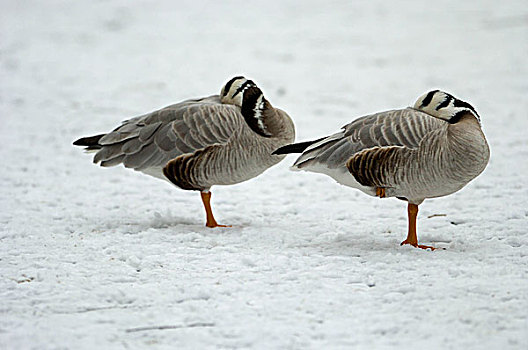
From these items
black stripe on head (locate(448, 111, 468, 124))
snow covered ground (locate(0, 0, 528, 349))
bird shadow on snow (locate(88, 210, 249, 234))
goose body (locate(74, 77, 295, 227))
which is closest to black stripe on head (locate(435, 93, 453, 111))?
black stripe on head (locate(448, 111, 468, 124))

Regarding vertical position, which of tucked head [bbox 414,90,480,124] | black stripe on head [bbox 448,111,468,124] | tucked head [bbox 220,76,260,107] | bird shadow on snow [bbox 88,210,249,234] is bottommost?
bird shadow on snow [bbox 88,210,249,234]

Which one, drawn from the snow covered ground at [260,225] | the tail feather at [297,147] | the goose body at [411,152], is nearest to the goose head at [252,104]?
the tail feather at [297,147]

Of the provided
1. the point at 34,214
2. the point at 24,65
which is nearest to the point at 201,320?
the point at 34,214

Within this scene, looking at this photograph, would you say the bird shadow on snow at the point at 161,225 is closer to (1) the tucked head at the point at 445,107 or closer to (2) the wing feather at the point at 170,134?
(2) the wing feather at the point at 170,134

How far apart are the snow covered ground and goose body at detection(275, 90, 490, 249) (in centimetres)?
48

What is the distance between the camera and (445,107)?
4480mm

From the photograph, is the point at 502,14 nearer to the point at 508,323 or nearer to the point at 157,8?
the point at 157,8

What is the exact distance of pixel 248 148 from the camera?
16.4 feet

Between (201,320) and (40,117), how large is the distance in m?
6.05

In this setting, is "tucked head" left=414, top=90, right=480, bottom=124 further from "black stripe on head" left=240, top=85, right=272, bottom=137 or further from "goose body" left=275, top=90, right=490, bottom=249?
"black stripe on head" left=240, top=85, right=272, bottom=137

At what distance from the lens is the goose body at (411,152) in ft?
13.9

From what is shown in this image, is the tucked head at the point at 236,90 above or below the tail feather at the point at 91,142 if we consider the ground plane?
above

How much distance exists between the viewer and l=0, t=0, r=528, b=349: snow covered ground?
3.52 metres

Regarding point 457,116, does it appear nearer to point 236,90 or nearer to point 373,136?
point 373,136
